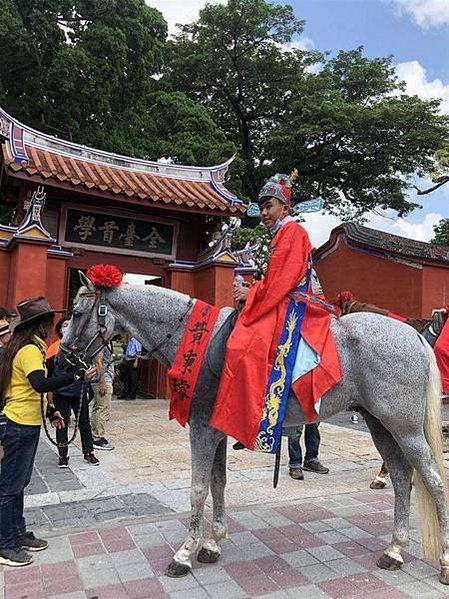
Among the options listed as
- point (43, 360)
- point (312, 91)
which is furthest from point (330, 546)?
point (312, 91)

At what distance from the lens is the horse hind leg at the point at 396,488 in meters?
3.19

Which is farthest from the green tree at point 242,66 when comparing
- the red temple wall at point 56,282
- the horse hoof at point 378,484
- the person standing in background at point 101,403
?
the horse hoof at point 378,484

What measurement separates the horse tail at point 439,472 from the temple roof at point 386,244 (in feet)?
28.3

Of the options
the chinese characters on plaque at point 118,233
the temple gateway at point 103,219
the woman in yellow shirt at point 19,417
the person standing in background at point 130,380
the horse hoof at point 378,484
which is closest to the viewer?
the woman in yellow shirt at point 19,417

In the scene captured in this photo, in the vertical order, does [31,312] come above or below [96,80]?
below

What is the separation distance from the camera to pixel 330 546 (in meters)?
3.51

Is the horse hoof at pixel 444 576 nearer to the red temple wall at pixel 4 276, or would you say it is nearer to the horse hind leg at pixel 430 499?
the horse hind leg at pixel 430 499

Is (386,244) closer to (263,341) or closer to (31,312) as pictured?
(263,341)

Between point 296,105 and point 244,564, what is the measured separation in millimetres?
18664

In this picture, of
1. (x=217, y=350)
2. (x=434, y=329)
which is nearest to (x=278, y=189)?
(x=217, y=350)

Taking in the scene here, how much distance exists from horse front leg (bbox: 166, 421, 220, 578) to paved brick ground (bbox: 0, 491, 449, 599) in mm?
87

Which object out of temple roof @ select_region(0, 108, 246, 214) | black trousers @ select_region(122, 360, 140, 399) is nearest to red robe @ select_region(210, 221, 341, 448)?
temple roof @ select_region(0, 108, 246, 214)

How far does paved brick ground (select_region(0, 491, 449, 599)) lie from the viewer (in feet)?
9.41

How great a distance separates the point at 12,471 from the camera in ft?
10.6
